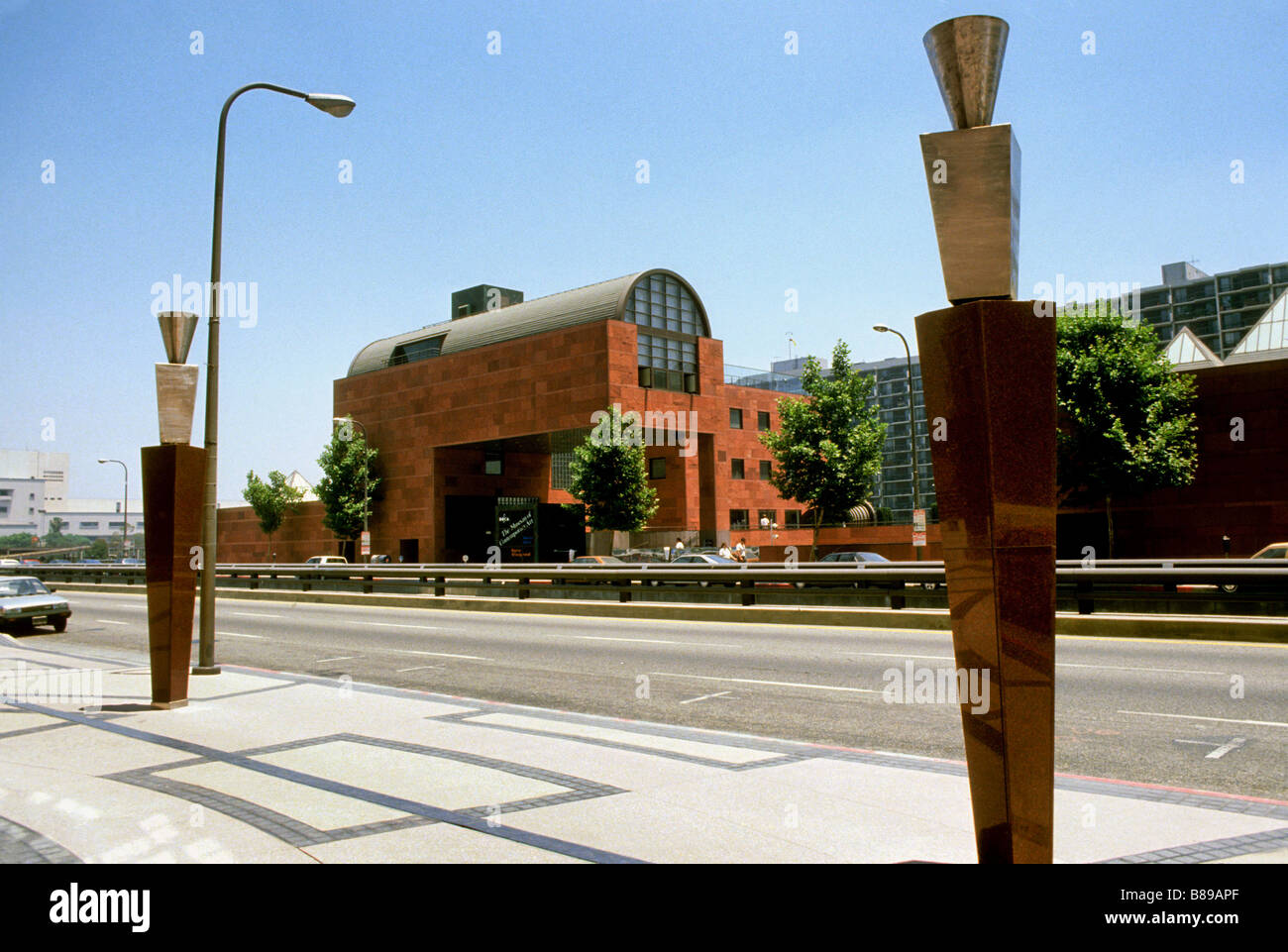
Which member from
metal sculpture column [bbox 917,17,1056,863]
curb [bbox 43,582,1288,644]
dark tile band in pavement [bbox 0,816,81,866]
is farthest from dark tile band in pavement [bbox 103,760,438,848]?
curb [bbox 43,582,1288,644]

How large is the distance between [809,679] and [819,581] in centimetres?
832

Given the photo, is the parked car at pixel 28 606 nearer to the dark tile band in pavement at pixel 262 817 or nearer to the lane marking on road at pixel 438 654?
Result: the lane marking on road at pixel 438 654

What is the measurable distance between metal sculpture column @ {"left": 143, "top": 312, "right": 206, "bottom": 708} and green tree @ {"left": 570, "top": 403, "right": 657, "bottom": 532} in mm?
34809

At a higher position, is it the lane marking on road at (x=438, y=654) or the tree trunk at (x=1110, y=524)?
the tree trunk at (x=1110, y=524)

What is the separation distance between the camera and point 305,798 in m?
6.30

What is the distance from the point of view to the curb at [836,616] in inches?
562

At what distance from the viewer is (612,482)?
45281mm

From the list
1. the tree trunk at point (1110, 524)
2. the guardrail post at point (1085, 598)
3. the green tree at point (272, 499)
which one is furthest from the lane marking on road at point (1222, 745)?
the green tree at point (272, 499)

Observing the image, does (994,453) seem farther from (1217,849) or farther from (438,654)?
(438,654)

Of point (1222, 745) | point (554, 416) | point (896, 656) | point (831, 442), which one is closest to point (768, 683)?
point (896, 656)

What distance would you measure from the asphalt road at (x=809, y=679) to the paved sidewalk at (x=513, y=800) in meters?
1.18

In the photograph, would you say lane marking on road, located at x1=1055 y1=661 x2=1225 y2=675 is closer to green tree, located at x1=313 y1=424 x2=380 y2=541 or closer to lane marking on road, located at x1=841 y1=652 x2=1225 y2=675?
lane marking on road, located at x1=841 y1=652 x2=1225 y2=675
